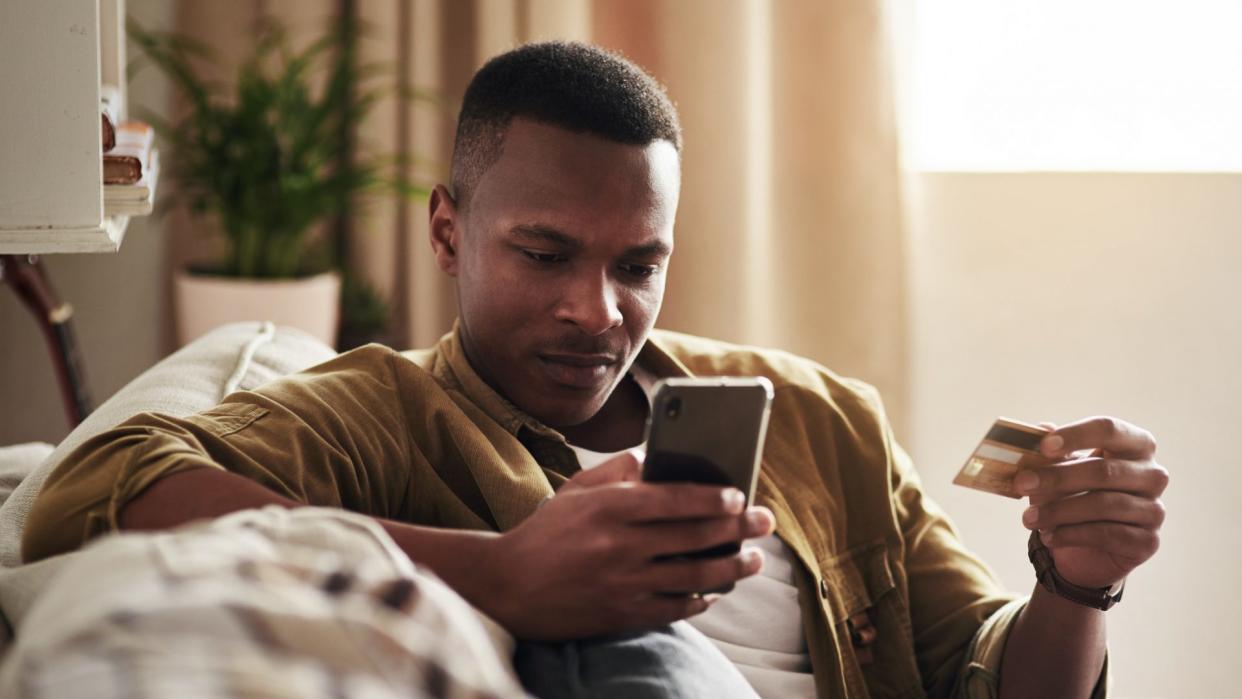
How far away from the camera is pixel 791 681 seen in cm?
120

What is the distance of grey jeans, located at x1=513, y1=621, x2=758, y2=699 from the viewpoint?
31.8 inches

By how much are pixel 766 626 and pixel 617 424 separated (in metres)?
0.26

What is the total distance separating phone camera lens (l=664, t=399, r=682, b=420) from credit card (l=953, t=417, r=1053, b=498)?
360 millimetres

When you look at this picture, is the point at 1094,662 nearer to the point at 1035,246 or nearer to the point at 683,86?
the point at 1035,246

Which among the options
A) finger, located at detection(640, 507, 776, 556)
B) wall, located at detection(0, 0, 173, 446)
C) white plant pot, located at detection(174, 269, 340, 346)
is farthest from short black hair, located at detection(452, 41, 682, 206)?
wall, located at detection(0, 0, 173, 446)

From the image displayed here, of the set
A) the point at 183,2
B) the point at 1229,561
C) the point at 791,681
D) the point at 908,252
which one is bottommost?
the point at 1229,561

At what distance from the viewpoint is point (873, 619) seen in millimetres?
1318

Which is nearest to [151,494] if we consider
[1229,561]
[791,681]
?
[791,681]

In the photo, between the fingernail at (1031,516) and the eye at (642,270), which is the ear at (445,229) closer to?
the eye at (642,270)

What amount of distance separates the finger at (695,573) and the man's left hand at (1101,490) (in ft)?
1.21

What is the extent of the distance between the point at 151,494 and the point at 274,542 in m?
0.25

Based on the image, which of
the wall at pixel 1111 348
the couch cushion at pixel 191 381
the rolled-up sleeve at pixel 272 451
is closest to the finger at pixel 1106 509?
the rolled-up sleeve at pixel 272 451

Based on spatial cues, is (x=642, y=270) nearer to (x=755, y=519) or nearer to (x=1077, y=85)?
(x=755, y=519)

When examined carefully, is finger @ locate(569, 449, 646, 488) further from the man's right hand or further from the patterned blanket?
the patterned blanket
